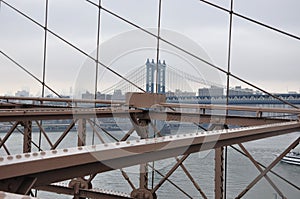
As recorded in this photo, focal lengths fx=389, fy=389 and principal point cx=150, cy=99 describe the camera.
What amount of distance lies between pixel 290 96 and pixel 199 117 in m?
1.31

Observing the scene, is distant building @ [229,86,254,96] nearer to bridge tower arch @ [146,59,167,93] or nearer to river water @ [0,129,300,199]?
bridge tower arch @ [146,59,167,93]

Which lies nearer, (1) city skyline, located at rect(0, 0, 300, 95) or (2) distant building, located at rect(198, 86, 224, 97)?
(2) distant building, located at rect(198, 86, 224, 97)

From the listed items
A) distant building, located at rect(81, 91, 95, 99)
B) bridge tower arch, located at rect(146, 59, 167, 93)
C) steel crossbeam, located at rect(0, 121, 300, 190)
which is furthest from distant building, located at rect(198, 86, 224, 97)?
steel crossbeam, located at rect(0, 121, 300, 190)

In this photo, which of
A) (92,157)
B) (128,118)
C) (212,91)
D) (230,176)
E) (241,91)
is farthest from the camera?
(230,176)

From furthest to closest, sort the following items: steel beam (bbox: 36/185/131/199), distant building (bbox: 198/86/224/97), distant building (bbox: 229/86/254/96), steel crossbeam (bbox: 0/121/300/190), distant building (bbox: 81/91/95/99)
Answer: distant building (bbox: 81/91/95/99) → distant building (bbox: 198/86/224/97) → distant building (bbox: 229/86/254/96) → steel beam (bbox: 36/185/131/199) → steel crossbeam (bbox: 0/121/300/190)

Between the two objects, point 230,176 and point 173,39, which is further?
point 230,176

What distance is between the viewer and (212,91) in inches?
191

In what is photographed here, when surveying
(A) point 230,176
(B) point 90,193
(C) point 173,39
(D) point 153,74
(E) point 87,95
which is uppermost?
(C) point 173,39

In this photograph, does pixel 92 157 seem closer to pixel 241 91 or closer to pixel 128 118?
pixel 128 118

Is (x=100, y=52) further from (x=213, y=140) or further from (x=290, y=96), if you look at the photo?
(x=213, y=140)

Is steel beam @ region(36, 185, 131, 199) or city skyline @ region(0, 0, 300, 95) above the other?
city skyline @ region(0, 0, 300, 95)

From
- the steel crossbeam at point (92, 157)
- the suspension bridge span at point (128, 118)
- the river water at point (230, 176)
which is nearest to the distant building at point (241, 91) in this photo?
the suspension bridge span at point (128, 118)

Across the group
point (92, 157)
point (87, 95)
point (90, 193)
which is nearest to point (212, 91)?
point (87, 95)

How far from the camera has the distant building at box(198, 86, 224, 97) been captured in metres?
4.75
